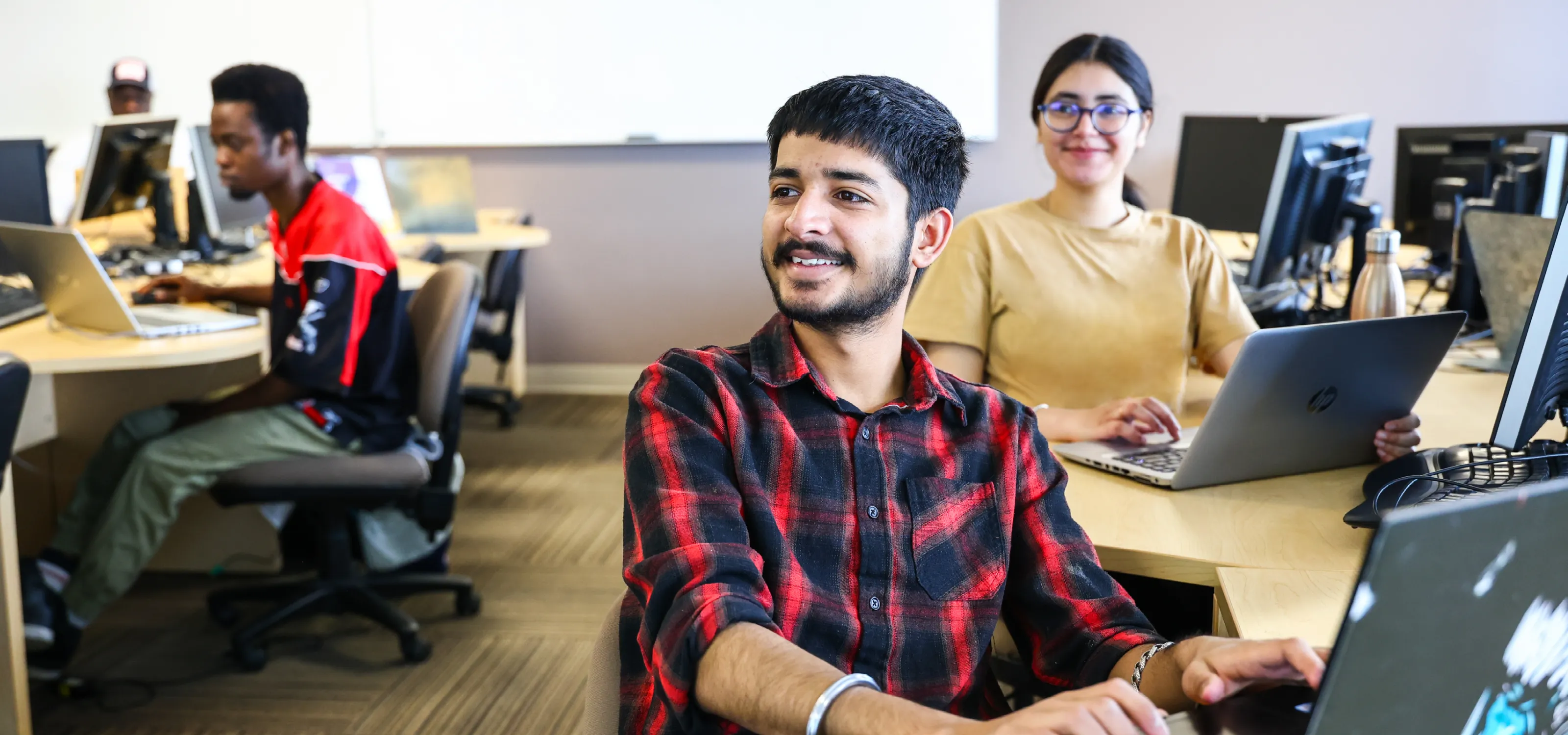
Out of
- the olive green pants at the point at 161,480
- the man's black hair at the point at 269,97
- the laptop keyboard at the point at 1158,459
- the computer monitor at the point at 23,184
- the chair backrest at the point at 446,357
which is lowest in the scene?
the olive green pants at the point at 161,480

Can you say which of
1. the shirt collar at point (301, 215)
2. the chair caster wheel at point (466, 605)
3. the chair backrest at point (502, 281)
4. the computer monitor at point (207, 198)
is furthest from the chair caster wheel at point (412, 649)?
the chair backrest at point (502, 281)

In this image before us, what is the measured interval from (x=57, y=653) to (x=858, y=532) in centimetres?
204

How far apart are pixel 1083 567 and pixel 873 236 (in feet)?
1.23

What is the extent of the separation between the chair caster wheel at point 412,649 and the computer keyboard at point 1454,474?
1.99 metres

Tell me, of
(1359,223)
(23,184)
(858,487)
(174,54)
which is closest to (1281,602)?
(858,487)

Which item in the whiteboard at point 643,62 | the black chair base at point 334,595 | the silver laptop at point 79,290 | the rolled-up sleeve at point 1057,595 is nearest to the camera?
the rolled-up sleeve at point 1057,595

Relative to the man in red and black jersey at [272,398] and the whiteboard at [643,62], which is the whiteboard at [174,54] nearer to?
the whiteboard at [643,62]

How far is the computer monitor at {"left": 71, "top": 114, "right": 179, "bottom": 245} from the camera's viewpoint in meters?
3.79

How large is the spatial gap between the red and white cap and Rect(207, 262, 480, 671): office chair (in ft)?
8.95

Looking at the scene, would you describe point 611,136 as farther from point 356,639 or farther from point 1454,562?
point 1454,562

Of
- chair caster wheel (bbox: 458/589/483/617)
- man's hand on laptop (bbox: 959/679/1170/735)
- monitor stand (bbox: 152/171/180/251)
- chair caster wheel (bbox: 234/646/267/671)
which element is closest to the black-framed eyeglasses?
man's hand on laptop (bbox: 959/679/1170/735)

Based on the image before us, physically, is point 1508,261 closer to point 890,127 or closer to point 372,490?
point 890,127

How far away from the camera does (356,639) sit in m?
2.90

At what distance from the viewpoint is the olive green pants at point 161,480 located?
8.31ft
